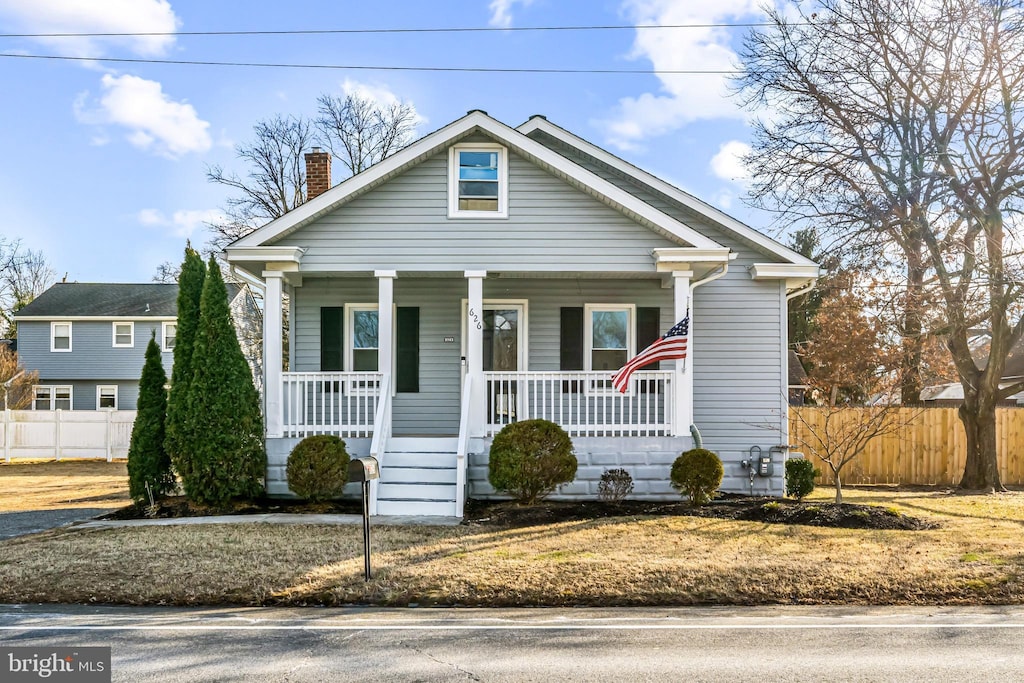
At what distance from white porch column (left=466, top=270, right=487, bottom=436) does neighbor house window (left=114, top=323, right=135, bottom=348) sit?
2747cm

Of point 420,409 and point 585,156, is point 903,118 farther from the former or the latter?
point 420,409

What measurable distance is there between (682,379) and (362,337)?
576 centimetres

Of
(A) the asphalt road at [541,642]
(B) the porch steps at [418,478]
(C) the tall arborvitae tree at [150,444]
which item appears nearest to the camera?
(A) the asphalt road at [541,642]

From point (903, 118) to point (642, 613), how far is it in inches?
621

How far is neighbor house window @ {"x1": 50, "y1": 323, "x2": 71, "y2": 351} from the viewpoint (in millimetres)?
36375

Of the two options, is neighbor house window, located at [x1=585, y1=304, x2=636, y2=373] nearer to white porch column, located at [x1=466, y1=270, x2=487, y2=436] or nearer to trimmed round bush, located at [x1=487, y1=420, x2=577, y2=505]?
white porch column, located at [x1=466, y1=270, x2=487, y2=436]

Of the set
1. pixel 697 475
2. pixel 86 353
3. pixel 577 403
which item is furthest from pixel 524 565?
pixel 86 353

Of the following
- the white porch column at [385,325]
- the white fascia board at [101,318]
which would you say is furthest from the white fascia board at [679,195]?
the white fascia board at [101,318]

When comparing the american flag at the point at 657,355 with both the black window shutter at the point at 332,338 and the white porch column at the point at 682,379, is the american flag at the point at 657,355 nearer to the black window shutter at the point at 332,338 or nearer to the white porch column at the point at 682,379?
the white porch column at the point at 682,379

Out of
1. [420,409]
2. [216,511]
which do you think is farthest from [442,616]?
[420,409]

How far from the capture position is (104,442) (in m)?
26.0

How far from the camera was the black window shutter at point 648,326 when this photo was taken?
1546 centimetres

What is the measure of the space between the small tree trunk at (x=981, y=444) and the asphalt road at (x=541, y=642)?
40.5 ft

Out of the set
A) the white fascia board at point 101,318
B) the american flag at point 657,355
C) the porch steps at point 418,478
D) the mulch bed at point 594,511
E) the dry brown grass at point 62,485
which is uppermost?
the white fascia board at point 101,318
